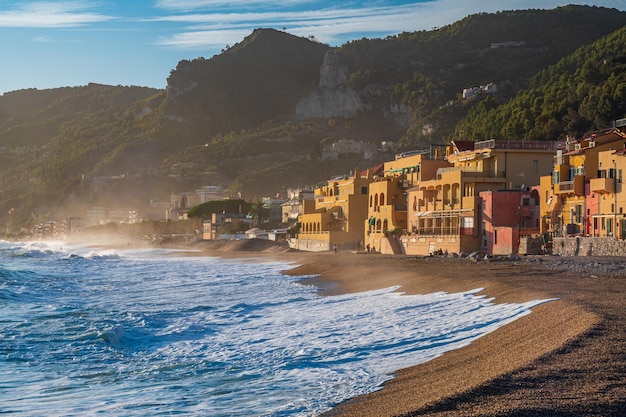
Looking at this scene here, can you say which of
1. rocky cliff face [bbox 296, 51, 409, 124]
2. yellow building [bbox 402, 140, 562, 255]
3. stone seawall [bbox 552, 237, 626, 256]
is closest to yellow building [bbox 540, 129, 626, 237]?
stone seawall [bbox 552, 237, 626, 256]

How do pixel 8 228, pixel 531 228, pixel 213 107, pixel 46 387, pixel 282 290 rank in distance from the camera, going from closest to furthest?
pixel 46 387, pixel 282 290, pixel 531 228, pixel 8 228, pixel 213 107

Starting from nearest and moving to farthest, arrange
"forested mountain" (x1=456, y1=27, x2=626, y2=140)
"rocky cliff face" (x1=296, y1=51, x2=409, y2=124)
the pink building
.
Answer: the pink building, "forested mountain" (x1=456, y1=27, x2=626, y2=140), "rocky cliff face" (x1=296, y1=51, x2=409, y2=124)

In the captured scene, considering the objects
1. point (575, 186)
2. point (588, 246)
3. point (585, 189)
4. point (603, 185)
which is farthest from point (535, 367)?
point (575, 186)

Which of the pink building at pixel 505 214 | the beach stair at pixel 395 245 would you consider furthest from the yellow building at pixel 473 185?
the beach stair at pixel 395 245

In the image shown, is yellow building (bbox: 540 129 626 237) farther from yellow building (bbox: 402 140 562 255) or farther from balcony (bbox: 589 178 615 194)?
yellow building (bbox: 402 140 562 255)

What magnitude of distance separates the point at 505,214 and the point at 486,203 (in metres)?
1.13

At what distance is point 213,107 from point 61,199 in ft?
123

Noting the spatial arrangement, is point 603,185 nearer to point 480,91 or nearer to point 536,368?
point 536,368

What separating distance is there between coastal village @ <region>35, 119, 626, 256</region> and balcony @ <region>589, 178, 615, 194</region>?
0.12 feet

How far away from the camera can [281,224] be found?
90.2m

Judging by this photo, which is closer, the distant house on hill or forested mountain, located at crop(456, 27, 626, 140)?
forested mountain, located at crop(456, 27, 626, 140)

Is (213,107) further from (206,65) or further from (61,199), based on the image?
(61,199)

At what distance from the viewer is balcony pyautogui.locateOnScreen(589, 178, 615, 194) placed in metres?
31.4

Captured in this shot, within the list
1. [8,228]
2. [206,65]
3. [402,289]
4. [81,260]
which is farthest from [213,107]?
[402,289]
